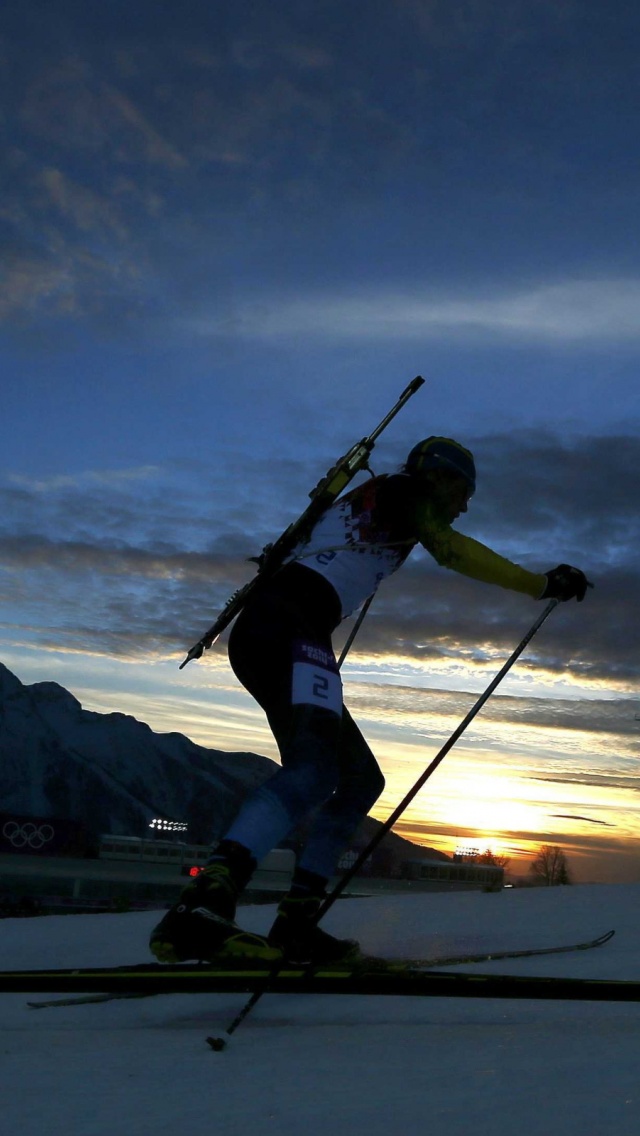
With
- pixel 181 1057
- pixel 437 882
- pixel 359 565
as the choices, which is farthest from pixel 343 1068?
pixel 437 882

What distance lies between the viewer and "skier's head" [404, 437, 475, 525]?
124 inches

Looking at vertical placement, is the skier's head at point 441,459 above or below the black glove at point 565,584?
above

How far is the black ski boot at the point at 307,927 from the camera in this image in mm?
2980

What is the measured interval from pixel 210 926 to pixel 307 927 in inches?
25.6

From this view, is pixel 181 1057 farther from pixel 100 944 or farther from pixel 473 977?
pixel 100 944

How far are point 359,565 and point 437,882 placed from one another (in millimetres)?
84420

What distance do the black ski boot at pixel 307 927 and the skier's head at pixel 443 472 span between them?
130 cm

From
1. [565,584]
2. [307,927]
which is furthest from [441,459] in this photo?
[307,927]

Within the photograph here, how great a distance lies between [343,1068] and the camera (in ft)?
6.03

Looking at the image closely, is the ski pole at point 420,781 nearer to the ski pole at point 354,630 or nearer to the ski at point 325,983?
the ski at point 325,983

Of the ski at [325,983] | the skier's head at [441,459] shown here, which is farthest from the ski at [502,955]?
the skier's head at [441,459]

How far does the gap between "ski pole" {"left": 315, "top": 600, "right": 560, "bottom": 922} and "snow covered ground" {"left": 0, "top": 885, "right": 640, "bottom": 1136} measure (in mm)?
320

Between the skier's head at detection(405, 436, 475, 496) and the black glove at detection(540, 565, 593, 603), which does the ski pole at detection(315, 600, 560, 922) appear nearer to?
the black glove at detection(540, 565, 593, 603)

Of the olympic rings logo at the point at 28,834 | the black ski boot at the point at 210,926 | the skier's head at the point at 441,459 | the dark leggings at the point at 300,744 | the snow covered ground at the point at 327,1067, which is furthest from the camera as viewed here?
the olympic rings logo at the point at 28,834
